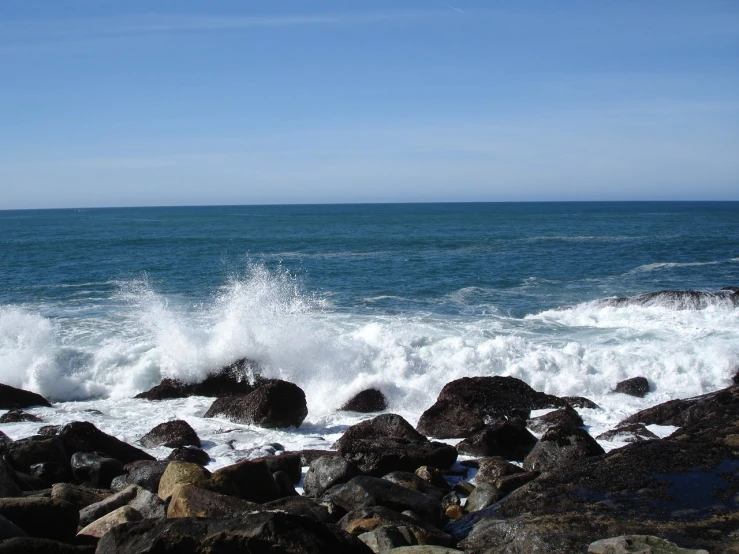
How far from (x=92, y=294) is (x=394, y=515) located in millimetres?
23361

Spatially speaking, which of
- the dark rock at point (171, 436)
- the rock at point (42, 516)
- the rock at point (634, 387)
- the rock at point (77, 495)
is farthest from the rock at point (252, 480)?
the rock at point (634, 387)

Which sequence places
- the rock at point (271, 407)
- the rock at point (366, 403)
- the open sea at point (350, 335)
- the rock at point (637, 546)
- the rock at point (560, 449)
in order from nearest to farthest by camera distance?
the rock at point (637, 546)
the rock at point (560, 449)
the rock at point (271, 407)
the rock at point (366, 403)
the open sea at point (350, 335)

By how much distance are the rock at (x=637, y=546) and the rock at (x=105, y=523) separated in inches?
171

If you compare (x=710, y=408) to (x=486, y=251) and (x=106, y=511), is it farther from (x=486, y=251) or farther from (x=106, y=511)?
(x=486, y=251)

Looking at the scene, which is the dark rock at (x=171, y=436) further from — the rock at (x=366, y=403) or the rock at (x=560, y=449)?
the rock at (x=560, y=449)

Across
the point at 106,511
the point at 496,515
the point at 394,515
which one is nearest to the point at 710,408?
the point at 496,515

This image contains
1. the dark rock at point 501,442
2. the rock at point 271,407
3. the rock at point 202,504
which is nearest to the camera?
the rock at point 202,504

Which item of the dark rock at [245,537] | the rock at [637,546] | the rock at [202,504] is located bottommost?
the rock at [202,504]

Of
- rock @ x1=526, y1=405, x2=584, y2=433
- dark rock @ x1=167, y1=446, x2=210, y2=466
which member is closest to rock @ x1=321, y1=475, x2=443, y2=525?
dark rock @ x1=167, y1=446, x2=210, y2=466

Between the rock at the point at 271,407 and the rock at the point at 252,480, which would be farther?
the rock at the point at 271,407

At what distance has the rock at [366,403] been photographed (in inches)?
592

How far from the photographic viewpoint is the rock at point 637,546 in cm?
595

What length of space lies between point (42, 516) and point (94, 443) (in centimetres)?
392

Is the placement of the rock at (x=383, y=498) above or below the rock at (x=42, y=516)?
below
